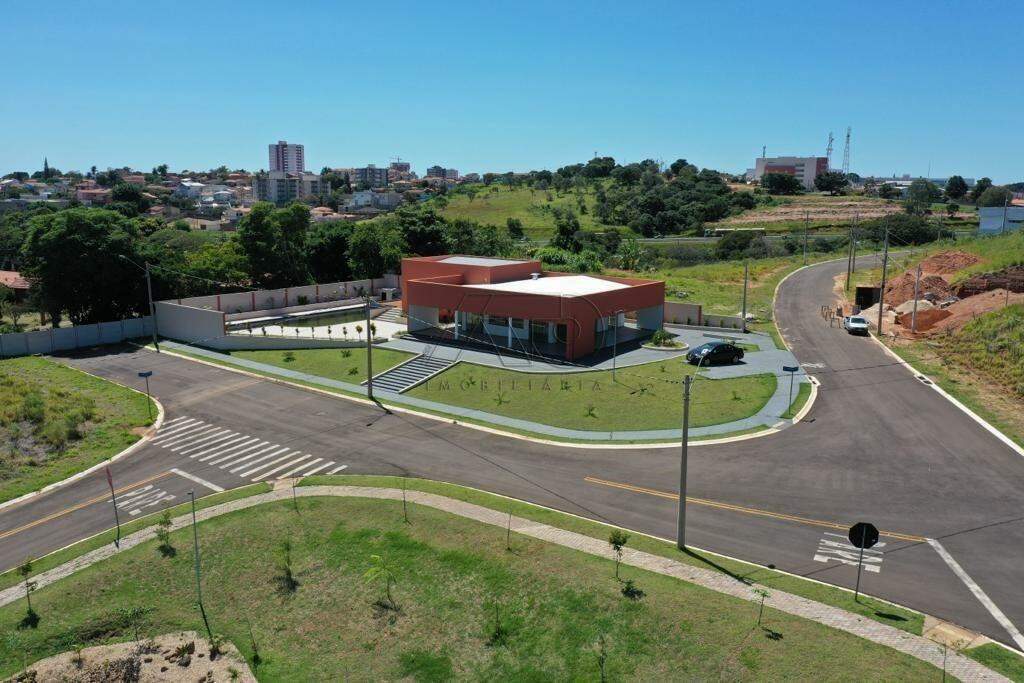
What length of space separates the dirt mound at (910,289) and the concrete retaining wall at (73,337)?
221 ft

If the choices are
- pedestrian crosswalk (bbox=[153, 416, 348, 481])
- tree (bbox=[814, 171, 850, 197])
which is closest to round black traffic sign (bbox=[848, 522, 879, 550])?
pedestrian crosswalk (bbox=[153, 416, 348, 481])

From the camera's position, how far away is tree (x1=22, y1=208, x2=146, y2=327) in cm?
5725

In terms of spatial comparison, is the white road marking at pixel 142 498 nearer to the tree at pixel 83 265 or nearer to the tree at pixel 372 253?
the tree at pixel 83 265

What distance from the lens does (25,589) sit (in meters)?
22.2

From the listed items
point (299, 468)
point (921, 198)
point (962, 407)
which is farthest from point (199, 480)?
point (921, 198)

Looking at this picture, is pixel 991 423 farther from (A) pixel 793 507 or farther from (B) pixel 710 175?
(B) pixel 710 175

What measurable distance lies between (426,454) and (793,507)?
16109 mm

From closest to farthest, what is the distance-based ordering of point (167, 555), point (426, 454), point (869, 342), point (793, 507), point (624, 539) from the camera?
point (624, 539) < point (167, 555) < point (793, 507) < point (426, 454) < point (869, 342)

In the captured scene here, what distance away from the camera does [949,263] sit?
221ft

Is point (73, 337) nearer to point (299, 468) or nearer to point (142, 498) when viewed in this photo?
point (142, 498)

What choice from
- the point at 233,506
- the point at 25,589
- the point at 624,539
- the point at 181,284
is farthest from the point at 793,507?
the point at 181,284

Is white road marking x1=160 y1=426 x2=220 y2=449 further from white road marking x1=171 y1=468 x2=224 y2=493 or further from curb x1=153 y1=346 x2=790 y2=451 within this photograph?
curb x1=153 y1=346 x2=790 y2=451

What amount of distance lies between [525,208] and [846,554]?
482 feet

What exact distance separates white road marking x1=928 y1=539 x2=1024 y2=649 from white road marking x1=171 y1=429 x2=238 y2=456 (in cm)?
3204
